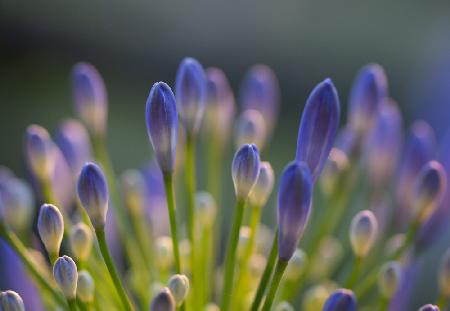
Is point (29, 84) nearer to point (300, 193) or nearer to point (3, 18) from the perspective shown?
point (3, 18)

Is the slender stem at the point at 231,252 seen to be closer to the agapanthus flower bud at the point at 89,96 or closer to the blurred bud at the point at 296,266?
the blurred bud at the point at 296,266

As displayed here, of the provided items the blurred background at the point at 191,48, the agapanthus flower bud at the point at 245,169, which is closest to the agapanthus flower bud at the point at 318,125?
the agapanthus flower bud at the point at 245,169

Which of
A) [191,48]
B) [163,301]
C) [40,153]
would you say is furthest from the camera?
[191,48]

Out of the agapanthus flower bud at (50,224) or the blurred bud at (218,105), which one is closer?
the agapanthus flower bud at (50,224)

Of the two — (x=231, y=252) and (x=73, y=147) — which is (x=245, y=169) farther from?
(x=73, y=147)

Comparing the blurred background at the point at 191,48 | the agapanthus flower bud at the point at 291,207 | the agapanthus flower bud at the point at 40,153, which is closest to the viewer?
the agapanthus flower bud at the point at 291,207

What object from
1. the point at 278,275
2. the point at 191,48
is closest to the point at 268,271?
the point at 278,275

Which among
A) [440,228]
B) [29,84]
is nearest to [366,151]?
[440,228]
